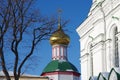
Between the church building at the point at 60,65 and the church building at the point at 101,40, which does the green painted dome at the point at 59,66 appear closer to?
the church building at the point at 60,65

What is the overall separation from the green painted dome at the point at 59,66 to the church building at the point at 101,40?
45.1 feet

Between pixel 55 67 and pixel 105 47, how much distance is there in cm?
1743

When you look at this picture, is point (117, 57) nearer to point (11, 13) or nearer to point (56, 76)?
point (11, 13)

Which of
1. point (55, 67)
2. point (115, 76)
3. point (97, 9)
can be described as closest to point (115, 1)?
point (97, 9)

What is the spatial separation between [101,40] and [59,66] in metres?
17.3

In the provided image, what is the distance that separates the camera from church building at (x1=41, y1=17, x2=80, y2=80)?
123 feet

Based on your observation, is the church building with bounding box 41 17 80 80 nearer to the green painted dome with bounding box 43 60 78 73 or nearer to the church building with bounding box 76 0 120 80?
the green painted dome with bounding box 43 60 78 73

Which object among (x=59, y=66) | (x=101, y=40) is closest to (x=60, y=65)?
(x=59, y=66)

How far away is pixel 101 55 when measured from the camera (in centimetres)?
2069

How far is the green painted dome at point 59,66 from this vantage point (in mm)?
37688

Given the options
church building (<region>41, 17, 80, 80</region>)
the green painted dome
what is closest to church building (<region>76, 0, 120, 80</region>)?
church building (<region>41, 17, 80, 80</region>)

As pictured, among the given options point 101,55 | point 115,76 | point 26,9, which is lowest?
point 115,76

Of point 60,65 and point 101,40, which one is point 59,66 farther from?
point 101,40

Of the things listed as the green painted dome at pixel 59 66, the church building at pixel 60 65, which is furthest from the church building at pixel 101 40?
the green painted dome at pixel 59 66
